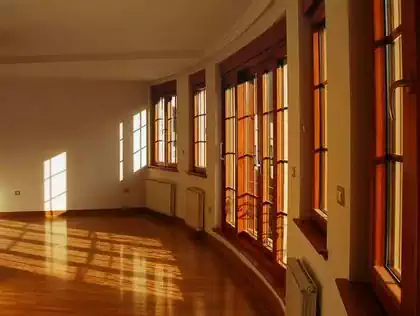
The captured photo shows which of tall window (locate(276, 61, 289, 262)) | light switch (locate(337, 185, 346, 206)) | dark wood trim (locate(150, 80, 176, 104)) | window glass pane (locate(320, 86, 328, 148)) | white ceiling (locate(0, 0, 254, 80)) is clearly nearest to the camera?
light switch (locate(337, 185, 346, 206))

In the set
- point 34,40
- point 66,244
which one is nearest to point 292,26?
point 34,40

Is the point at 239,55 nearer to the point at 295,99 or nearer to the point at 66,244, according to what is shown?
the point at 295,99

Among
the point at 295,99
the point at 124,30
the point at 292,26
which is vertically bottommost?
the point at 295,99

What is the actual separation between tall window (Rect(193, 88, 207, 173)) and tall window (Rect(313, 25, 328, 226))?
369 cm

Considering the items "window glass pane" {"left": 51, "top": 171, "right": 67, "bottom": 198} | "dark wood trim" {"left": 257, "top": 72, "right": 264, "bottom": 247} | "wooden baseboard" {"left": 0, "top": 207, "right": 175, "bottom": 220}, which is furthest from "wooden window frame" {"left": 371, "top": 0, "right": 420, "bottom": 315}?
"window glass pane" {"left": 51, "top": 171, "right": 67, "bottom": 198}

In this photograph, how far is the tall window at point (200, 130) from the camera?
6.75 metres

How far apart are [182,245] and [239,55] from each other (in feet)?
8.56

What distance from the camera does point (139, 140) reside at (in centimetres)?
877

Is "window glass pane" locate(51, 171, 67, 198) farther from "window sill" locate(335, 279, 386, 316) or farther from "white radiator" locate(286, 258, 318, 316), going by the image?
"window sill" locate(335, 279, 386, 316)

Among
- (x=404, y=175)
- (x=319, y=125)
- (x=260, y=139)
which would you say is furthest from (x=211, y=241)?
(x=404, y=175)

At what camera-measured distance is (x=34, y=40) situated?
5.46m

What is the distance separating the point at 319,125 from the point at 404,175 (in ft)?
A: 5.21

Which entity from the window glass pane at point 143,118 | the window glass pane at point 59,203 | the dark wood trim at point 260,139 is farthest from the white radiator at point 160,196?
the dark wood trim at point 260,139

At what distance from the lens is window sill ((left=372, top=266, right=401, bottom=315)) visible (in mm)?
1698
